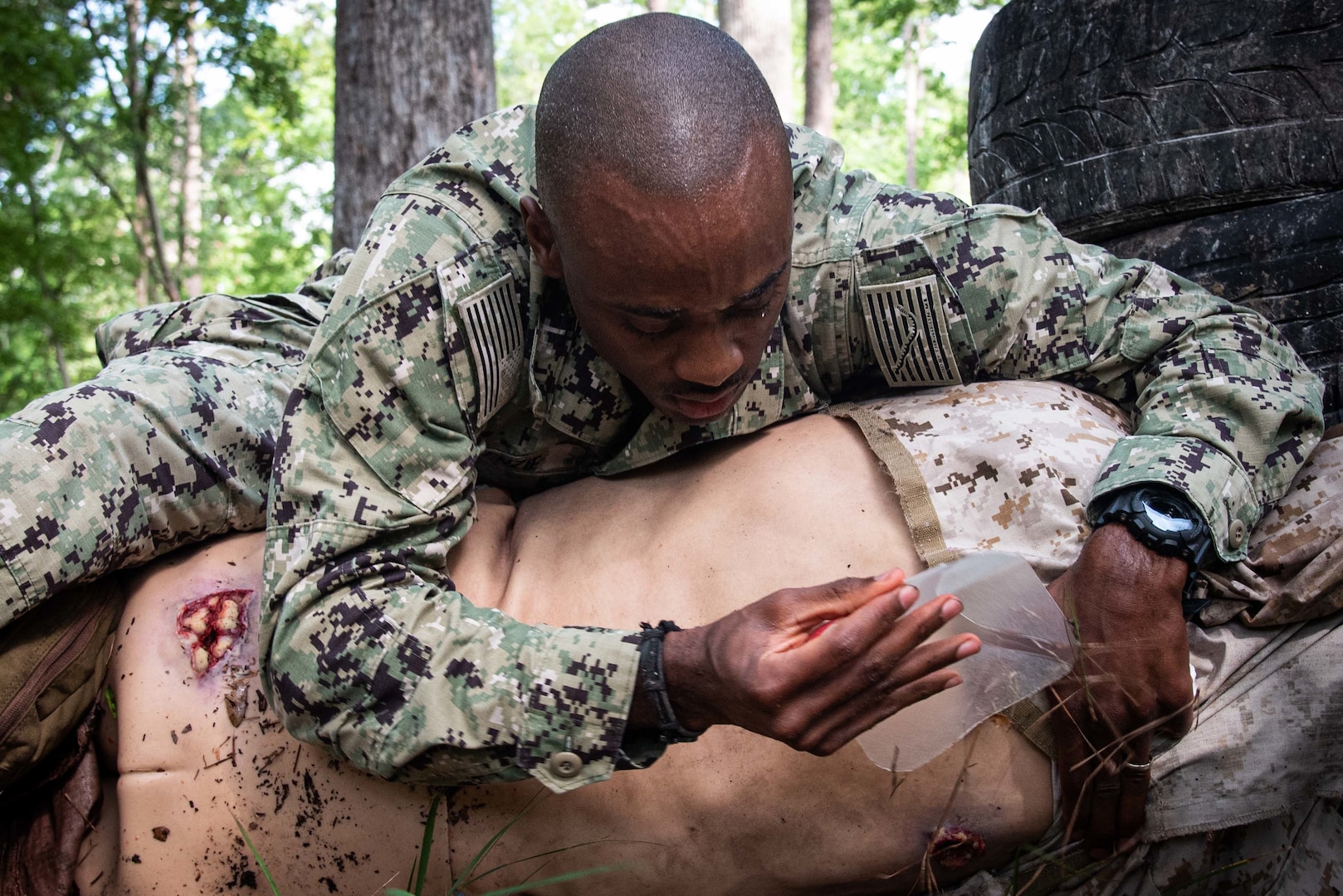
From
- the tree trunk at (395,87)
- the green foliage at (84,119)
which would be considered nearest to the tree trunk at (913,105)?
the green foliage at (84,119)

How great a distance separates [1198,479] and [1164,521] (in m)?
0.11

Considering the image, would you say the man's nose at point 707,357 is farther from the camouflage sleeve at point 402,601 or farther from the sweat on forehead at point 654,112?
the camouflage sleeve at point 402,601

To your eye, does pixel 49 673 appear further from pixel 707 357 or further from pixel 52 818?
pixel 707 357

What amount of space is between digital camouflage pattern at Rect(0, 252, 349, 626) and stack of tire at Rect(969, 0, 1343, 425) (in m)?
1.88

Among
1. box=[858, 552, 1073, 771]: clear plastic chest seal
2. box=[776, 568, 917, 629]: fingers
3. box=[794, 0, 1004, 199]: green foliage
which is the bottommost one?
box=[794, 0, 1004, 199]: green foliage

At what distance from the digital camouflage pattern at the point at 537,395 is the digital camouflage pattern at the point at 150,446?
1.34ft

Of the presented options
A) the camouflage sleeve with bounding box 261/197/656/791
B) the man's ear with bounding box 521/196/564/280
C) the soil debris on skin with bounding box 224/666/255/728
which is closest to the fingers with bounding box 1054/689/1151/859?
the camouflage sleeve with bounding box 261/197/656/791

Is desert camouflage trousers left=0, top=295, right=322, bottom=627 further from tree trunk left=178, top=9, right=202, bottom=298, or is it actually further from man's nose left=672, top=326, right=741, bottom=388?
tree trunk left=178, top=9, right=202, bottom=298

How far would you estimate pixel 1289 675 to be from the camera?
5.74 ft

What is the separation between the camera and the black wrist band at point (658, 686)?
1.57 m

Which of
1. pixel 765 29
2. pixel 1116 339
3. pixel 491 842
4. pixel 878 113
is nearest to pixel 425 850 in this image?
pixel 491 842

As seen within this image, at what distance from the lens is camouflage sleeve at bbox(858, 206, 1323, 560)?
1.86m

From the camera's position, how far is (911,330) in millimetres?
2031

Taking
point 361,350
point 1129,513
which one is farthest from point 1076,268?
point 361,350
